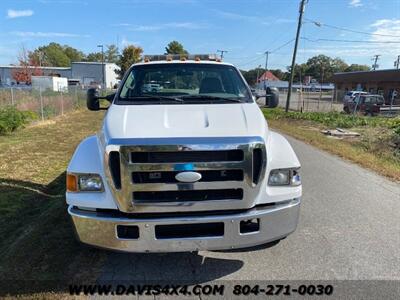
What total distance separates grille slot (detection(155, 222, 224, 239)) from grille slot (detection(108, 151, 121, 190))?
21.1 inches

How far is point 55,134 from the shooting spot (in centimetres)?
1410

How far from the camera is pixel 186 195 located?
3271mm

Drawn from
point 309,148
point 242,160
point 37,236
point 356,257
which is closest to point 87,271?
point 37,236

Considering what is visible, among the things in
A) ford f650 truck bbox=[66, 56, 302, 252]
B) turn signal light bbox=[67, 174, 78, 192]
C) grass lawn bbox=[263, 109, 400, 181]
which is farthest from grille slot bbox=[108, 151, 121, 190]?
grass lawn bbox=[263, 109, 400, 181]

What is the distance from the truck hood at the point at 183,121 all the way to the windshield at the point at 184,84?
29cm

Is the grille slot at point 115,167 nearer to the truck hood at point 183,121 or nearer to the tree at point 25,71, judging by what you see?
the truck hood at point 183,121

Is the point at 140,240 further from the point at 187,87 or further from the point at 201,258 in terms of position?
the point at 187,87

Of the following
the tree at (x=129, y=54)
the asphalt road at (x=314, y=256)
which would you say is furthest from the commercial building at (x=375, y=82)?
the asphalt road at (x=314, y=256)

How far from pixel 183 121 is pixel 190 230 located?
3.44 ft

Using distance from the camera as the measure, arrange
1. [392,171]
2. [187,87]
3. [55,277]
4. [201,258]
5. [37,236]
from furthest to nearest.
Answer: [392,171]
[187,87]
[37,236]
[201,258]
[55,277]

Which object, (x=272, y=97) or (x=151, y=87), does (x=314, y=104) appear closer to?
(x=272, y=97)

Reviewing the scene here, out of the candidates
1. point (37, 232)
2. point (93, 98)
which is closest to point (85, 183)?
point (37, 232)

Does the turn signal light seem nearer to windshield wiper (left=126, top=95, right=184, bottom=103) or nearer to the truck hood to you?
the truck hood

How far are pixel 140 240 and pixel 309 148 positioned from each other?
9333mm
